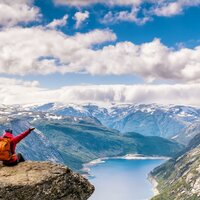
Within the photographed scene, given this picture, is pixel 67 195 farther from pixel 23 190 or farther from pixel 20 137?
pixel 20 137

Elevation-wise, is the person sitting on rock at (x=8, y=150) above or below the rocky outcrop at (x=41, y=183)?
above

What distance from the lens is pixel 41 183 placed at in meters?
30.1

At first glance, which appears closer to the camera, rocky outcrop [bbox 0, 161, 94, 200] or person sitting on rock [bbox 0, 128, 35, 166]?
rocky outcrop [bbox 0, 161, 94, 200]

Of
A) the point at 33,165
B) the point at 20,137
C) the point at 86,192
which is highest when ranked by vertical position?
the point at 20,137

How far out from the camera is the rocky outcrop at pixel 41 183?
29.3 m

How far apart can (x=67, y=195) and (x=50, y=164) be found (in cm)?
288

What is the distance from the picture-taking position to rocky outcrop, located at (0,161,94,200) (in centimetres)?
2930

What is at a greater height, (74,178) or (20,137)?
(20,137)

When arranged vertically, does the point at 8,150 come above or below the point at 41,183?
above

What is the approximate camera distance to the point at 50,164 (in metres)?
32.4

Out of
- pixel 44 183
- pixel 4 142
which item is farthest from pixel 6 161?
pixel 44 183

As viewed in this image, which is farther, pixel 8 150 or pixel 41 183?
pixel 8 150

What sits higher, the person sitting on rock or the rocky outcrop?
the person sitting on rock

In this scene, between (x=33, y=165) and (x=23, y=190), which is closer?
(x=23, y=190)
